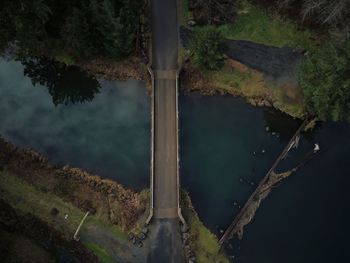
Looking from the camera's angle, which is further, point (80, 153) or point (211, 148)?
point (211, 148)

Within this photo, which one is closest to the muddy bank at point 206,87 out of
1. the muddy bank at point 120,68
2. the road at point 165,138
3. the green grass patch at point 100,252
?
the road at point 165,138

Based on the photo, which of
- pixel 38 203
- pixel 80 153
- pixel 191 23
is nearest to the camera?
pixel 38 203

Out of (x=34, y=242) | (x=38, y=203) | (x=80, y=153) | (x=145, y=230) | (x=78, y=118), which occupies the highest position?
(x=78, y=118)

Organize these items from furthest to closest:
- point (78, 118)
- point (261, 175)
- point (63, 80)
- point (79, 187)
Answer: point (63, 80) < point (78, 118) < point (261, 175) < point (79, 187)

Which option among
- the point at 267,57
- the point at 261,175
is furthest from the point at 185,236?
the point at 267,57

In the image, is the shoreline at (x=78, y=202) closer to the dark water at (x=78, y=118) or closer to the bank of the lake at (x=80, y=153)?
the bank of the lake at (x=80, y=153)

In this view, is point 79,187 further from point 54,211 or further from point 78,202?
point 54,211

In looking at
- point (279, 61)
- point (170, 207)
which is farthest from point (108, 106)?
point (279, 61)

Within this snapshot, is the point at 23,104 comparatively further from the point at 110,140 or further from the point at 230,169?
the point at 230,169

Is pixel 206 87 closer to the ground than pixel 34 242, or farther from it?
farther from it
